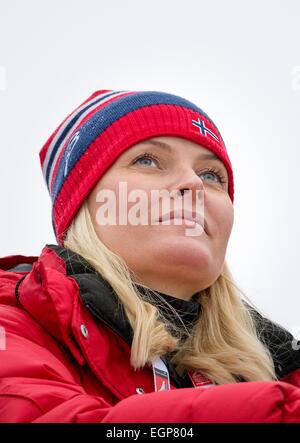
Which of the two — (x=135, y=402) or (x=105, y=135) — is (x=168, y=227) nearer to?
(x=105, y=135)

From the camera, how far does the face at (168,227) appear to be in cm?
179

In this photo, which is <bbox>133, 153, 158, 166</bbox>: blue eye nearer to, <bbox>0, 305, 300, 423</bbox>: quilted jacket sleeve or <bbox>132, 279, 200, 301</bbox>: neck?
<bbox>132, 279, 200, 301</bbox>: neck

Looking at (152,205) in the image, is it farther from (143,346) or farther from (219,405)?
(219,405)

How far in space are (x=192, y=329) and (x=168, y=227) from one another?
354 millimetres

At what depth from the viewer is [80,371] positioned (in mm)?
1448

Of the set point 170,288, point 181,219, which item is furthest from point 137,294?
point 181,219

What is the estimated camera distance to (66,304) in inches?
56.7

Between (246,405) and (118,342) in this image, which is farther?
(118,342)

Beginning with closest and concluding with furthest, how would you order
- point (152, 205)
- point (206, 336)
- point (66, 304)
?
point (66, 304) → point (152, 205) → point (206, 336)

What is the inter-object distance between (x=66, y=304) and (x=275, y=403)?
0.72 metres

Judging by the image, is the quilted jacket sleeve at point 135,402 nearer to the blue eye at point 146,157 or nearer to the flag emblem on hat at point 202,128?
the blue eye at point 146,157

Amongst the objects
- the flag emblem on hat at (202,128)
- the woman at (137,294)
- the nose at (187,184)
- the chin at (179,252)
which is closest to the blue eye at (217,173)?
the woman at (137,294)

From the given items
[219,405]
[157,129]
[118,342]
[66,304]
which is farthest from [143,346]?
[157,129]
